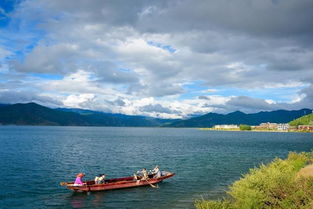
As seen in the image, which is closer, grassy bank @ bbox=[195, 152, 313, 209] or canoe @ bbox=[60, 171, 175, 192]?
grassy bank @ bbox=[195, 152, 313, 209]

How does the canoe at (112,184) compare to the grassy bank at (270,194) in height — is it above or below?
below

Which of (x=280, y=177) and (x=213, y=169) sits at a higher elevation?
(x=280, y=177)

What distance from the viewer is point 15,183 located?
45.1 m

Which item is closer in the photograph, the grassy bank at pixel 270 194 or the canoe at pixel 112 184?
the grassy bank at pixel 270 194

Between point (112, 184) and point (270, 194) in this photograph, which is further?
point (112, 184)

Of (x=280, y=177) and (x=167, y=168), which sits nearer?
(x=280, y=177)

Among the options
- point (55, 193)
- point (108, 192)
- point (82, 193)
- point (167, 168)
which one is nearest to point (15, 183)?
point (55, 193)

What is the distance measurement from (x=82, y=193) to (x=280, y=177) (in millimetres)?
26879

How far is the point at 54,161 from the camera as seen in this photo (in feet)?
231

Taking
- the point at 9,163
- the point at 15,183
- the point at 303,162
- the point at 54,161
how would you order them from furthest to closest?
the point at 54,161 → the point at 9,163 → the point at 303,162 → the point at 15,183

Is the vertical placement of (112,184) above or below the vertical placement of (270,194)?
below

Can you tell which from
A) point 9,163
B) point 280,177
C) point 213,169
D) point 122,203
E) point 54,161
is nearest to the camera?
point 280,177

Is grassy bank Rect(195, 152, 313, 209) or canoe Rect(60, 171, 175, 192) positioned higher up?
grassy bank Rect(195, 152, 313, 209)

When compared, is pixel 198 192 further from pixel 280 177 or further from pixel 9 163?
pixel 9 163
